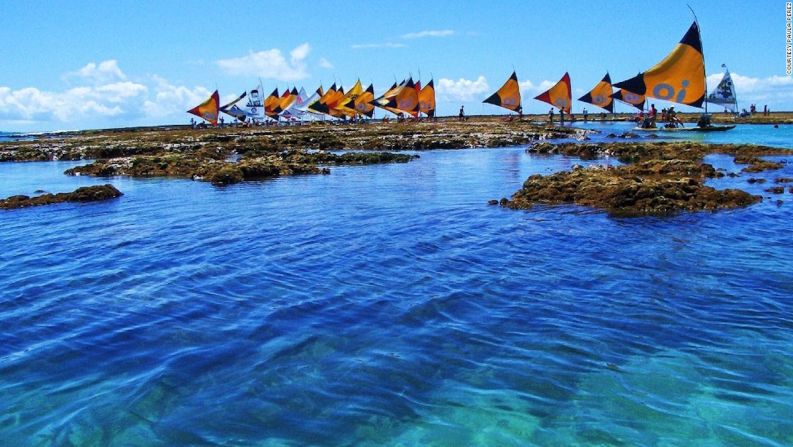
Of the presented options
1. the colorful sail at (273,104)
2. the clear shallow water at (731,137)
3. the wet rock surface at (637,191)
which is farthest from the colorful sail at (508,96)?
the wet rock surface at (637,191)

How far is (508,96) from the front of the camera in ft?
280

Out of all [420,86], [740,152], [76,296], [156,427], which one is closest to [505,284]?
[156,427]

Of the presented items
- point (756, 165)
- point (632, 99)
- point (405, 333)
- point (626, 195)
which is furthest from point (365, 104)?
point (405, 333)

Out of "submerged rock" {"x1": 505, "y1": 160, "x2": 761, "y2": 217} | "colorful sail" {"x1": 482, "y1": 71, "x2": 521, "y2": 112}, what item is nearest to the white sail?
"colorful sail" {"x1": 482, "y1": 71, "x2": 521, "y2": 112}

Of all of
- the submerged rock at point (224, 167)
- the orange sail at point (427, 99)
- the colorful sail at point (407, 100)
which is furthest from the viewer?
the orange sail at point (427, 99)

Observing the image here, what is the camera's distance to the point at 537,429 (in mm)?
5699

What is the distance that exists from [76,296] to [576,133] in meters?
53.0

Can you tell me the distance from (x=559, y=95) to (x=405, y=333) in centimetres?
8193

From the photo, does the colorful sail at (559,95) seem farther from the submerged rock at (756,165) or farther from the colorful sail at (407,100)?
the submerged rock at (756,165)

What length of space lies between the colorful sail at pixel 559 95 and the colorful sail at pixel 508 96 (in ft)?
11.6

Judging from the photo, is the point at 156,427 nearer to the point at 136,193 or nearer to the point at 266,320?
the point at 266,320

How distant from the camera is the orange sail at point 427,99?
97.6 m

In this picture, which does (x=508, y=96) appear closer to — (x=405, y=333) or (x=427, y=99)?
(x=427, y=99)

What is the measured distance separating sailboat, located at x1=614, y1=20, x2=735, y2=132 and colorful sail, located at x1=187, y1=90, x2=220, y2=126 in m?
68.8
